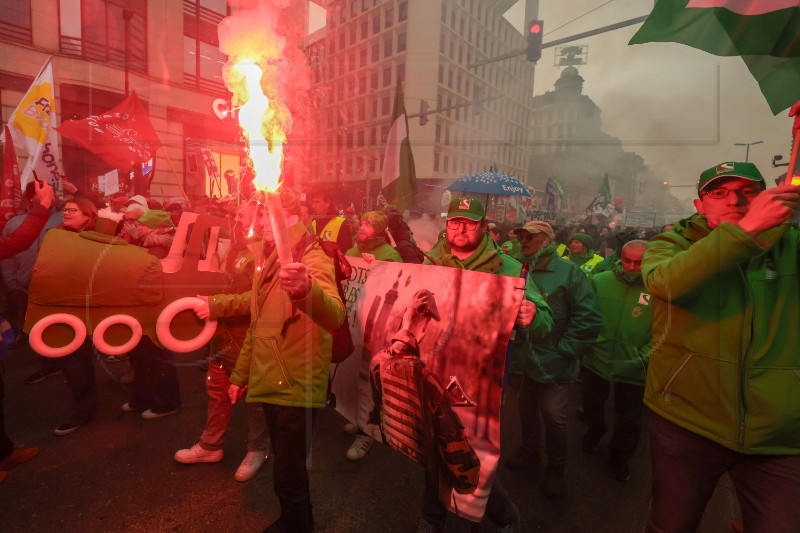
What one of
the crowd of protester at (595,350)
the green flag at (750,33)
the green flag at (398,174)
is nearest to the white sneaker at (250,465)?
the crowd of protester at (595,350)

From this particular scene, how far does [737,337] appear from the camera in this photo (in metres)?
1.83

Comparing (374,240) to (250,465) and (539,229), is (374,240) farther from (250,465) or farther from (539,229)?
(250,465)

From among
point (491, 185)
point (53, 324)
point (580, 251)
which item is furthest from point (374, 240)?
point (491, 185)

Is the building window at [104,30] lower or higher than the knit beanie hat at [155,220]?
higher

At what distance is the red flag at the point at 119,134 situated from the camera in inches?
314

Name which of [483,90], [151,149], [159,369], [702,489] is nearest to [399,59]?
[483,90]

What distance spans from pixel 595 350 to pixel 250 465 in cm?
341

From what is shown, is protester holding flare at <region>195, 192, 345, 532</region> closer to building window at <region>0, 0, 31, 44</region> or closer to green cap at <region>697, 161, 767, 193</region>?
green cap at <region>697, 161, 767, 193</region>

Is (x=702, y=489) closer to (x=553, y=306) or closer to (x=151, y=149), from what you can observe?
(x=553, y=306)

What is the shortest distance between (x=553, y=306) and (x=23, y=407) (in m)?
5.63

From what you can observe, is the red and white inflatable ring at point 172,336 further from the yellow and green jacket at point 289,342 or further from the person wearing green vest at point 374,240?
the person wearing green vest at point 374,240

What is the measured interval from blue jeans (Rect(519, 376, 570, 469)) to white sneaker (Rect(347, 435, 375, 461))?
1.48 metres

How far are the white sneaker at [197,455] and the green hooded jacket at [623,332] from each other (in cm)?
368

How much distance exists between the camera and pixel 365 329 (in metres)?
3.06
